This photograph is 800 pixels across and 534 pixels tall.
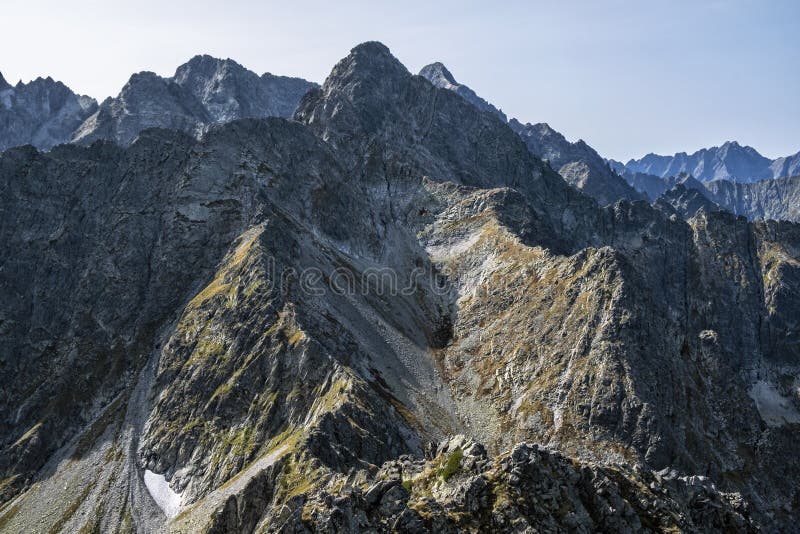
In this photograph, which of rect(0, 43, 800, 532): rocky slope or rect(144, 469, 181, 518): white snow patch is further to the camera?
rect(144, 469, 181, 518): white snow patch

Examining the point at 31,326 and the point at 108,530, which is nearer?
the point at 108,530

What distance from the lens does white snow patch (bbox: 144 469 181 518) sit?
9400 centimetres

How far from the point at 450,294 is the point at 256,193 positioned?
56617 mm

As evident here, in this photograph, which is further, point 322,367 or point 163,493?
point 322,367

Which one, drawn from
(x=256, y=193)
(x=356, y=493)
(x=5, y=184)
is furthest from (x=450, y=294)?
(x=5, y=184)

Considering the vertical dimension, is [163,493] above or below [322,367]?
below

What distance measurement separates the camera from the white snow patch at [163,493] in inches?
3701

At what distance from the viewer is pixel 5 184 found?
175 meters

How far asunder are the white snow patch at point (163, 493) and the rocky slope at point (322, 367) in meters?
0.41

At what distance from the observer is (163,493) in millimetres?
98250

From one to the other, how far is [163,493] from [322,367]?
1214 inches

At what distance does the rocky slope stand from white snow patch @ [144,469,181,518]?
1.34 feet

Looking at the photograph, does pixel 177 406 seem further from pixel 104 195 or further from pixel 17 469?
pixel 104 195

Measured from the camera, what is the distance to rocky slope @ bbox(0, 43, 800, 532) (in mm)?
63312
